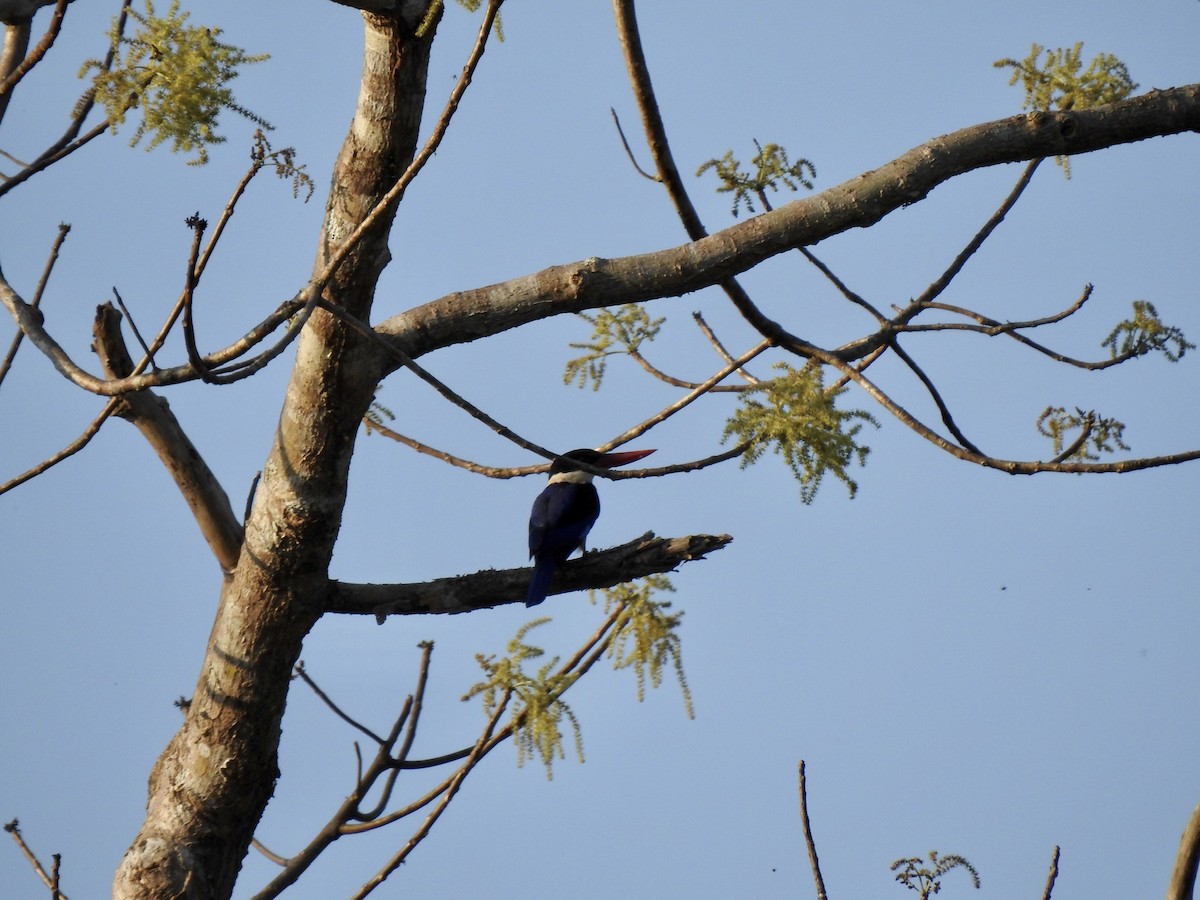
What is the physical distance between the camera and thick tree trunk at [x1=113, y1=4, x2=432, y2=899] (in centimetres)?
345

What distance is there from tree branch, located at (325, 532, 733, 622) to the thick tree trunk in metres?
0.16

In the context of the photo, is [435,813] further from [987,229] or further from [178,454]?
[987,229]

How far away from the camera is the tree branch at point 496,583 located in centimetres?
374

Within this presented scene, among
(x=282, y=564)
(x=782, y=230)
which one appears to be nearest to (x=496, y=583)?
(x=282, y=564)

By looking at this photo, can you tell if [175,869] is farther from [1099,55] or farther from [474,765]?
[1099,55]

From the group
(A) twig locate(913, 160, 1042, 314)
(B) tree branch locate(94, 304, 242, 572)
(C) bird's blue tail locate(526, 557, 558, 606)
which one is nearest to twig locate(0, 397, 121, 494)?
(B) tree branch locate(94, 304, 242, 572)

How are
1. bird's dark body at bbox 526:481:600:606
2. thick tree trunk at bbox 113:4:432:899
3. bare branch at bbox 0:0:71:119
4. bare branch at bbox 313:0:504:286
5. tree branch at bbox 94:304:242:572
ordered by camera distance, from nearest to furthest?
bare branch at bbox 313:0:504:286 < bare branch at bbox 0:0:71:119 < thick tree trunk at bbox 113:4:432:899 < tree branch at bbox 94:304:242:572 < bird's dark body at bbox 526:481:600:606

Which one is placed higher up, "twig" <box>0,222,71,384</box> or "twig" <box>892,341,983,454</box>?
"twig" <box>0,222,71,384</box>

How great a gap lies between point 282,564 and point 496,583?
2.34 feet

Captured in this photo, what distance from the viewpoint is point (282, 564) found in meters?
3.61

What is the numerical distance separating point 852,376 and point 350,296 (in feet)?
5.09

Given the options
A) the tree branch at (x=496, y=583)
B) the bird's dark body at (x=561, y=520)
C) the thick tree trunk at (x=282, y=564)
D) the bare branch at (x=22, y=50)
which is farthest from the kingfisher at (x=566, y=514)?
the bare branch at (x=22, y=50)

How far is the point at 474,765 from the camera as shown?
3.73 m

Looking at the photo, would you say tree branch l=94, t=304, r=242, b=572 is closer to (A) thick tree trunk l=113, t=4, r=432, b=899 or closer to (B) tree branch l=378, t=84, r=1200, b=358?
(A) thick tree trunk l=113, t=4, r=432, b=899
